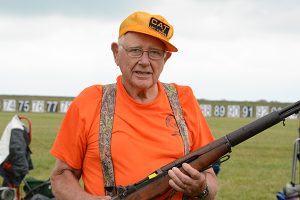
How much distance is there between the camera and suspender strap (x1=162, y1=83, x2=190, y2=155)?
3.93 meters

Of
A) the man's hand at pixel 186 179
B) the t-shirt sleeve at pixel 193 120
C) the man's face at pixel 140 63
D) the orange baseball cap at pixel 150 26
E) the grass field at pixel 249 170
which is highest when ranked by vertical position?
the orange baseball cap at pixel 150 26

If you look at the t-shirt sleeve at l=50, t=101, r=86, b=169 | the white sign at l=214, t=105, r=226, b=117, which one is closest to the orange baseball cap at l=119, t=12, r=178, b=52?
the t-shirt sleeve at l=50, t=101, r=86, b=169

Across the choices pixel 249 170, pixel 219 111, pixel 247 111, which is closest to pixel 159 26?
pixel 249 170

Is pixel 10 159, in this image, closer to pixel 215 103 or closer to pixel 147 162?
pixel 147 162

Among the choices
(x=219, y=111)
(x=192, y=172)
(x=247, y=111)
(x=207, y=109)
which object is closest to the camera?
(x=192, y=172)

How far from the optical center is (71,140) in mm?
3855

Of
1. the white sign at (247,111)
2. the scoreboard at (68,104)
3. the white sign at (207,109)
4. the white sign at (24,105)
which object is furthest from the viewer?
the white sign at (247,111)

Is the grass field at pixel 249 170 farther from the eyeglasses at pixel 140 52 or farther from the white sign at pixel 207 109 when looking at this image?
the white sign at pixel 207 109

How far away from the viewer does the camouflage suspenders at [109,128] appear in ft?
12.5

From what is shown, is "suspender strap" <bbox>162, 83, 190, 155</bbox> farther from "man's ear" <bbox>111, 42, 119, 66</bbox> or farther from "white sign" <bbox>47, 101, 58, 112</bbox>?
"white sign" <bbox>47, 101, 58, 112</bbox>

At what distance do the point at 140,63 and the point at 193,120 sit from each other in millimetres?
500

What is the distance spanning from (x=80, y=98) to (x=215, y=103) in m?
59.6

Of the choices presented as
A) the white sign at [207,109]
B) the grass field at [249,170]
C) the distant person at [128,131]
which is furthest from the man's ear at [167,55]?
the white sign at [207,109]

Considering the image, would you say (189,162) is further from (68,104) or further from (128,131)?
(68,104)
